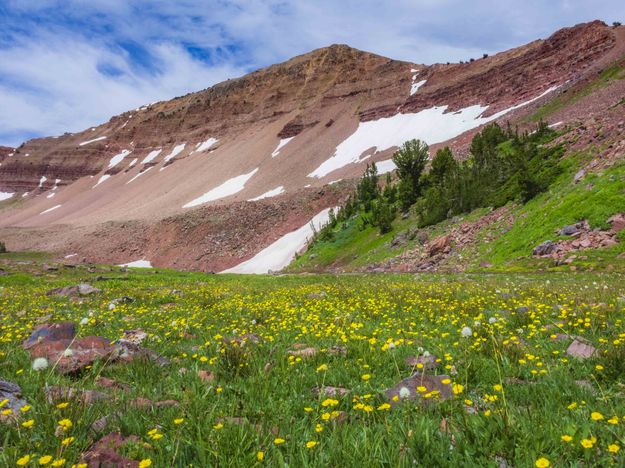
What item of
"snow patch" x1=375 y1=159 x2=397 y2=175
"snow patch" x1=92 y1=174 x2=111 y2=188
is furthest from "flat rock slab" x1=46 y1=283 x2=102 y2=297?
"snow patch" x1=92 y1=174 x2=111 y2=188

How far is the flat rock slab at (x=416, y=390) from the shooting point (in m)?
3.34

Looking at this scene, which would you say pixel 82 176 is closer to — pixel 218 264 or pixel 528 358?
pixel 218 264

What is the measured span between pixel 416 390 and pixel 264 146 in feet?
327

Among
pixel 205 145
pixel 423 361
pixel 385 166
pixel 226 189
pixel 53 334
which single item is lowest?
pixel 423 361

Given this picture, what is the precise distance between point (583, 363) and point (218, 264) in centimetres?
5304

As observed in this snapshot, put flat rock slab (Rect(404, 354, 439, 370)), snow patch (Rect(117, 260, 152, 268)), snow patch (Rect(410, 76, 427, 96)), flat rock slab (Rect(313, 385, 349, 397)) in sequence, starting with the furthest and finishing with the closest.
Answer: snow patch (Rect(410, 76, 427, 96)), snow patch (Rect(117, 260, 152, 268)), flat rock slab (Rect(404, 354, 439, 370)), flat rock slab (Rect(313, 385, 349, 397))

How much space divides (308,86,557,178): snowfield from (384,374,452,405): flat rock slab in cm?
6843

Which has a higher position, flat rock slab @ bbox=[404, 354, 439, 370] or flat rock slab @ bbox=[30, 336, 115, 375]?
flat rock slab @ bbox=[30, 336, 115, 375]

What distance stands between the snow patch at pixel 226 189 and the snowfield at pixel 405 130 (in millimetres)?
16667

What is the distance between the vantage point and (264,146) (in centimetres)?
9950

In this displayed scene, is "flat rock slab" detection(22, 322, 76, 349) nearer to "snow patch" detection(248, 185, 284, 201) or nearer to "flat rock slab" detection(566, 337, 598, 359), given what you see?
"flat rock slab" detection(566, 337, 598, 359)

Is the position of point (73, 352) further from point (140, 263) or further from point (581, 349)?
point (140, 263)

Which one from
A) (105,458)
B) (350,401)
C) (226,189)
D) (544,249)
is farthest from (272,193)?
(105,458)

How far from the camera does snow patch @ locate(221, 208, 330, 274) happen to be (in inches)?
1946
